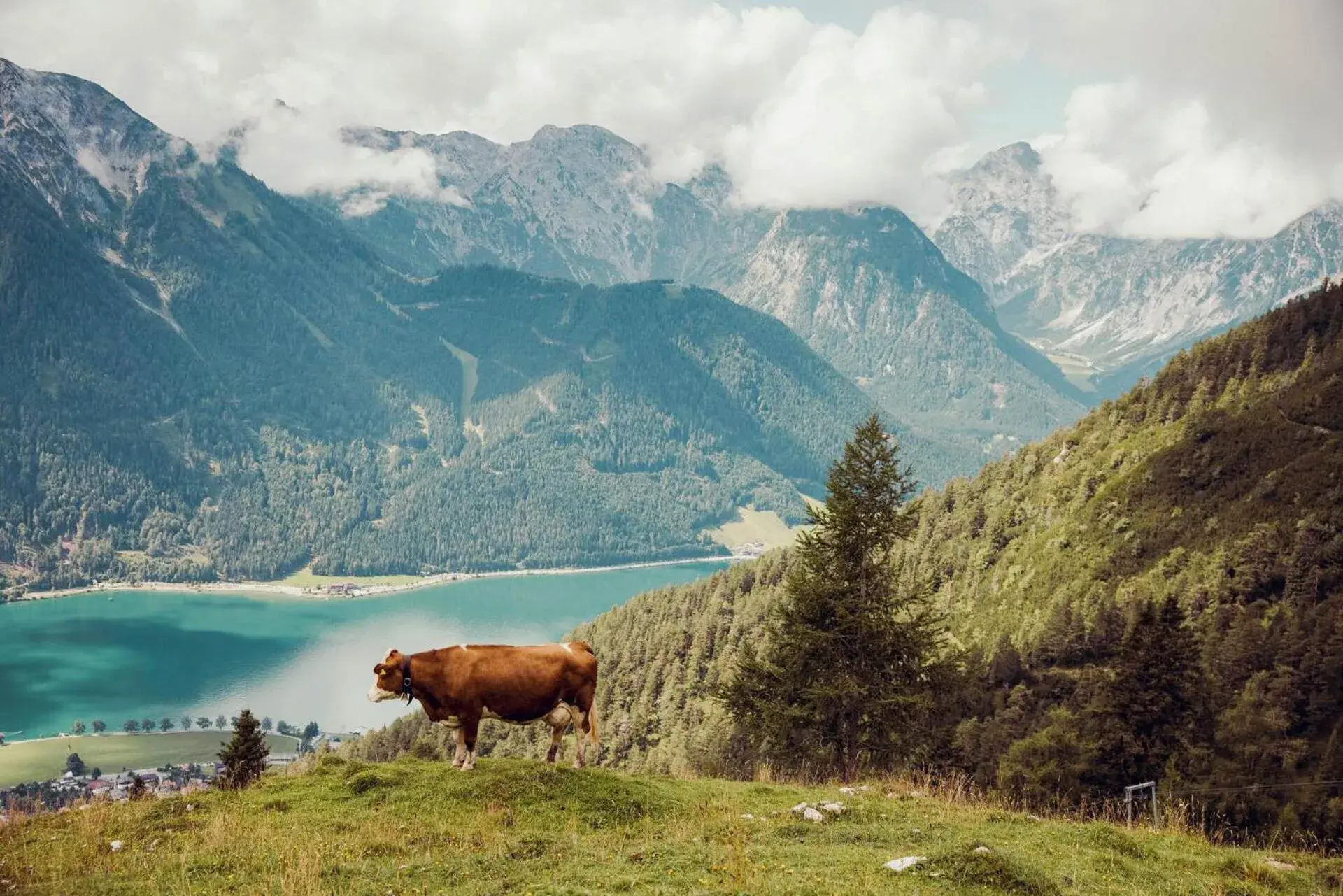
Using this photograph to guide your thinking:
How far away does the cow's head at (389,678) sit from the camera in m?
19.0

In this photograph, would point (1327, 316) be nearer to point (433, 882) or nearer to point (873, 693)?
point (873, 693)

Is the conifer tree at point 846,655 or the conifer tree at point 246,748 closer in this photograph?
the conifer tree at point 846,655

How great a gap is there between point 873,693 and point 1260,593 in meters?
41.9

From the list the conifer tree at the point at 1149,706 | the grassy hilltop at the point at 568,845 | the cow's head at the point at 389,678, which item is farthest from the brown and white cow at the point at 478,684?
the conifer tree at the point at 1149,706

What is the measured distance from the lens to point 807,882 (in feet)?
42.4

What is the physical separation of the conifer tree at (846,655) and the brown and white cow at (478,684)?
11.6 metres

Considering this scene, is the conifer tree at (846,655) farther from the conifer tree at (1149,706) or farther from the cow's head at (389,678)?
the cow's head at (389,678)

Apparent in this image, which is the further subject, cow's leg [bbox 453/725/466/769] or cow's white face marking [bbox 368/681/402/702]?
cow's leg [bbox 453/725/466/769]

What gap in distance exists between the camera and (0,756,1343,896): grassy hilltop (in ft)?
43.4

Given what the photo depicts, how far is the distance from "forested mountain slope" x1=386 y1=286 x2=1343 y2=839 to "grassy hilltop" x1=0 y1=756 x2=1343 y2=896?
12.4 metres

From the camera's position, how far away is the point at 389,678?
19.2 metres

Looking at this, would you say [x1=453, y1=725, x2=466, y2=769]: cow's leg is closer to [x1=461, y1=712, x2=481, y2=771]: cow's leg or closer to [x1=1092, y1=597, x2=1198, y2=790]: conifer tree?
[x1=461, y1=712, x2=481, y2=771]: cow's leg

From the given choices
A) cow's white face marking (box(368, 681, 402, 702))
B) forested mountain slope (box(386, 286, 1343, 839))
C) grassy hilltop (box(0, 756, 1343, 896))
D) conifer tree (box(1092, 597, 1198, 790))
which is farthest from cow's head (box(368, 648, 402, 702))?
conifer tree (box(1092, 597, 1198, 790))

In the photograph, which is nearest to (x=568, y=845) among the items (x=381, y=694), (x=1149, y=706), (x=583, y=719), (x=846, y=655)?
(x=583, y=719)
